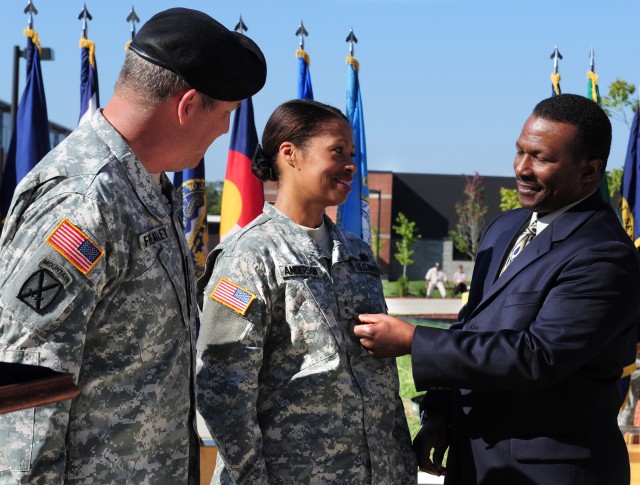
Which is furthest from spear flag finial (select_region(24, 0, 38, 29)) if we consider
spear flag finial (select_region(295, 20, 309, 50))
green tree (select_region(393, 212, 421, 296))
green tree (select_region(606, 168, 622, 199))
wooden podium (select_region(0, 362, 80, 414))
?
green tree (select_region(393, 212, 421, 296))

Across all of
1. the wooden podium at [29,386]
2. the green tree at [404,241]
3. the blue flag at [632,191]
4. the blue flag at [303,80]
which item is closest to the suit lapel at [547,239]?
the wooden podium at [29,386]

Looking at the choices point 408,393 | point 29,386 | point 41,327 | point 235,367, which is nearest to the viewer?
point 29,386

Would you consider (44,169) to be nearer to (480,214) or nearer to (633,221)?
(633,221)

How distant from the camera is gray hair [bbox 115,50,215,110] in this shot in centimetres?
177

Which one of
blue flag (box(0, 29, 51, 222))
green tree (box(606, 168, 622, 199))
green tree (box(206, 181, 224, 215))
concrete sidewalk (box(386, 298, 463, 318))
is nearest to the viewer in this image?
blue flag (box(0, 29, 51, 222))

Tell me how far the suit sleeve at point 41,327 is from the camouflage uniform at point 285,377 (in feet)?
2.48

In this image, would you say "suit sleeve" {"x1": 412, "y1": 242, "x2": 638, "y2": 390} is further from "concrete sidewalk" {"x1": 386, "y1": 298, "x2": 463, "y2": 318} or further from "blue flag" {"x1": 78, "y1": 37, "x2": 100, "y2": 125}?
"concrete sidewalk" {"x1": 386, "y1": 298, "x2": 463, "y2": 318}

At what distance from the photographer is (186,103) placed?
5.91 ft

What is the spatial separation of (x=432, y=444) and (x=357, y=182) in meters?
5.60

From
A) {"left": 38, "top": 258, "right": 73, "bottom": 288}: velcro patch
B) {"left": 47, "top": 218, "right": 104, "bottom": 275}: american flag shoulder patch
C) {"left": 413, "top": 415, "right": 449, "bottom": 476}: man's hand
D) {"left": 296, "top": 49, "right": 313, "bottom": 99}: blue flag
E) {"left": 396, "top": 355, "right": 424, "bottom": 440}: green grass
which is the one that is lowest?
{"left": 396, "top": 355, "right": 424, "bottom": 440}: green grass

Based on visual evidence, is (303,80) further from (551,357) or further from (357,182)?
(551,357)

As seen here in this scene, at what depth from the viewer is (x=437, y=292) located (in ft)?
113

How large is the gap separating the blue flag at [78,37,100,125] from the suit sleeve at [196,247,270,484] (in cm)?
583

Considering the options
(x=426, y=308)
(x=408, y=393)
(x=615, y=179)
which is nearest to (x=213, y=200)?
(x=426, y=308)
